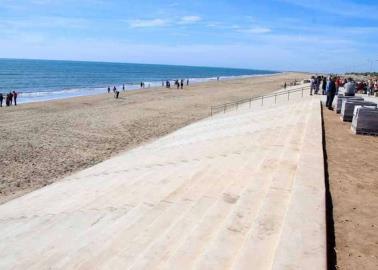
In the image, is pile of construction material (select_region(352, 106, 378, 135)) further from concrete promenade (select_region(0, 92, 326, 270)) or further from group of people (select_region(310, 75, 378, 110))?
group of people (select_region(310, 75, 378, 110))

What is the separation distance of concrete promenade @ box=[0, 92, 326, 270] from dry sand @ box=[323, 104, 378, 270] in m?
0.33

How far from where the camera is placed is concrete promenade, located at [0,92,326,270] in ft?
16.0

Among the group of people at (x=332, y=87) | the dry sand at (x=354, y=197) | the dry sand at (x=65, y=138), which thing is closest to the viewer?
the dry sand at (x=354, y=197)

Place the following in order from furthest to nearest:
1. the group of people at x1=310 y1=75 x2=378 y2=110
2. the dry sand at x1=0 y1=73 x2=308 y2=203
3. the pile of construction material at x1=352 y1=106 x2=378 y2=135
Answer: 1. the group of people at x1=310 y1=75 x2=378 y2=110
2. the dry sand at x1=0 y1=73 x2=308 y2=203
3. the pile of construction material at x1=352 y1=106 x2=378 y2=135

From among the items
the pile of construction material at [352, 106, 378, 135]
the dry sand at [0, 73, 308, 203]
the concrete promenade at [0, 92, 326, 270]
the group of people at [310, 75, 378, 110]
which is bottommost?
the dry sand at [0, 73, 308, 203]

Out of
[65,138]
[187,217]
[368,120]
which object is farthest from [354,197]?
[65,138]

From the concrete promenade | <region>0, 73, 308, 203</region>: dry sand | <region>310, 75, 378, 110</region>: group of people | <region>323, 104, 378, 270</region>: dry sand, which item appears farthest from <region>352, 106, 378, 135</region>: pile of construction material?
<region>0, 73, 308, 203</region>: dry sand

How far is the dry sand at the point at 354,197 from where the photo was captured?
15.8 feet

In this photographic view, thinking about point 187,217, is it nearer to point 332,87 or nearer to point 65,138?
point 65,138

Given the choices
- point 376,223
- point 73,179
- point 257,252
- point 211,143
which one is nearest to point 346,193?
point 376,223

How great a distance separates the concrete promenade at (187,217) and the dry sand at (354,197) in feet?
1.08

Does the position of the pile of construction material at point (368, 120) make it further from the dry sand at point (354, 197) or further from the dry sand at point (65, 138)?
the dry sand at point (65, 138)

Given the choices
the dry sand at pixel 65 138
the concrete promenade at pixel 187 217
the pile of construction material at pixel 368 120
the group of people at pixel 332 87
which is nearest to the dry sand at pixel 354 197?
the concrete promenade at pixel 187 217

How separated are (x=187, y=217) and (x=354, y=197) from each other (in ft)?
9.19
